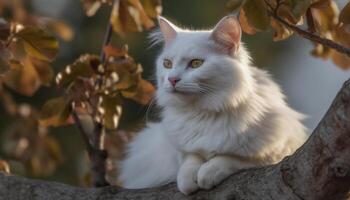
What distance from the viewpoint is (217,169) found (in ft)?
7.93

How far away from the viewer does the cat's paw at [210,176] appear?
2.38 metres

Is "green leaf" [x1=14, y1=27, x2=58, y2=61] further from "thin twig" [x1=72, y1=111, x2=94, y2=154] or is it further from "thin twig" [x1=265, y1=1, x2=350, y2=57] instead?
"thin twig" [x1=265, y1=1, x2=350, y2=57]

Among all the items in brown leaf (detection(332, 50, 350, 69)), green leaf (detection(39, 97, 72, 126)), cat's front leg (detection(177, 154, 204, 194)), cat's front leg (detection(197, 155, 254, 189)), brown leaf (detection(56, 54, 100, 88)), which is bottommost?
cat's front leg (detection(177, 154, 204, 194))

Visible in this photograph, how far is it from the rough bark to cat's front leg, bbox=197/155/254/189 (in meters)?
0.02

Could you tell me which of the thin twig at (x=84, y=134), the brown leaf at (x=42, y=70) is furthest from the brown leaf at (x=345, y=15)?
the brown leaf at (x=42, y=70)

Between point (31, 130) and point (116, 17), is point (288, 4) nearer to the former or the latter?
point (116, 17)

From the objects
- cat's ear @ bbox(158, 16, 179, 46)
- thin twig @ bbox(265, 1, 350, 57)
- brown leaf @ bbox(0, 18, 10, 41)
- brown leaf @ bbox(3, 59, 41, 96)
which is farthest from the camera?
brown leaf @ bbox(3, 59, 41, 96)

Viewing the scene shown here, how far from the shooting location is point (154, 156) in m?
2.92

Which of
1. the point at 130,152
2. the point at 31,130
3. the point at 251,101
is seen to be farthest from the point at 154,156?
the point at 31,130

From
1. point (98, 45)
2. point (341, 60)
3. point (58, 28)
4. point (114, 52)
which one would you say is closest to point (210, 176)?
point (114, 52)

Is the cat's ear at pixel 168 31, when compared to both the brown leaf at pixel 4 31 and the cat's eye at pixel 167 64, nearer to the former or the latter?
the cat's eye at pixel 167 64

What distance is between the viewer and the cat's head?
2.57m

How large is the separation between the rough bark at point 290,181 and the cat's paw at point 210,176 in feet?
0.06

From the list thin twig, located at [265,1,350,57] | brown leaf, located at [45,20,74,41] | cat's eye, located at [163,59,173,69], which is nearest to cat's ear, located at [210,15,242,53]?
cat's eye, located at [163,59,173,69]
